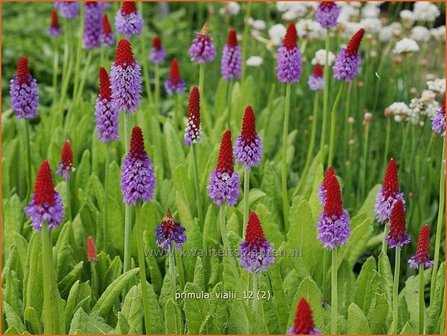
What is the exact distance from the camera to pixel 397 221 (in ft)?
9.89

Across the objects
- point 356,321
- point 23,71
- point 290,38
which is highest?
point 290,38

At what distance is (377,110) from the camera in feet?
19.1

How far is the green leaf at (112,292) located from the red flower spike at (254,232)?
0.58m

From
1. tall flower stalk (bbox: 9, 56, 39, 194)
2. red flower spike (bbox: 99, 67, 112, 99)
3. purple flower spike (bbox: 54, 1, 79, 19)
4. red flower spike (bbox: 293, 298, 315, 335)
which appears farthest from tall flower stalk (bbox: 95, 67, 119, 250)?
red flower spike (bbox: 293, 298, 315, 335)

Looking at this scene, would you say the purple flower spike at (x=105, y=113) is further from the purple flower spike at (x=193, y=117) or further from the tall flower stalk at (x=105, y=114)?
the purple flower spike at (x=193, y=117)

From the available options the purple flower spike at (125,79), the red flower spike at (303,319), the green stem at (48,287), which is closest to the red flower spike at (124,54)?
the purple flower spike at (125,79)

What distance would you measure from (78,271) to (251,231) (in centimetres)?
114

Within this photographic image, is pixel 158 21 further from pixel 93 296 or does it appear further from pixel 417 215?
pixel 93 296

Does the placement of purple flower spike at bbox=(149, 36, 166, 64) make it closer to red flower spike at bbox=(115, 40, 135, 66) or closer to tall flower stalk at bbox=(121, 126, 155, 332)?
red flower spike at bbox=(115, 40, 135, 66)

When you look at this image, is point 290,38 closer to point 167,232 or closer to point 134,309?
point 167,232

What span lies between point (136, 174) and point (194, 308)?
2.13ft

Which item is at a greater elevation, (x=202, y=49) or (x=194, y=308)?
(x=202, y=49)

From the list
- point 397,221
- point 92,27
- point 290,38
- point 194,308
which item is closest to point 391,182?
point 397,221

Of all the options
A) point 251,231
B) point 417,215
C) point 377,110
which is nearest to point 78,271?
point 251,231
